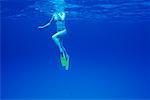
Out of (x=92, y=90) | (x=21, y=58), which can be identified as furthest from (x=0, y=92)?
(x=92, y=90)

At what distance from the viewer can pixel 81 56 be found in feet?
121

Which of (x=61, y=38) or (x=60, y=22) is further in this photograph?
(x=60, y=22)

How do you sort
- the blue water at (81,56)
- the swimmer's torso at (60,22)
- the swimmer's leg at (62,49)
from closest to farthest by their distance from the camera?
the swimmer's leg at (62,49), the swimmer's torso at (60,22), the blue water at (81,56)

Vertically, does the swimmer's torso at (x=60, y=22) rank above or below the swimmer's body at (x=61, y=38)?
above

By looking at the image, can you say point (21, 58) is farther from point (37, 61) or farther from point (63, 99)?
point (63, 99)

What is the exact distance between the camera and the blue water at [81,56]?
1144 inches

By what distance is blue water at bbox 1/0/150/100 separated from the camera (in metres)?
29.1

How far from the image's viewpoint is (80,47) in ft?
126

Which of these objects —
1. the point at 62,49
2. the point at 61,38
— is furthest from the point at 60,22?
the point at 62,49

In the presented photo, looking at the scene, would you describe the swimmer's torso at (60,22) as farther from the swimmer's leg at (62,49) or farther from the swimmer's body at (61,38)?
the swimmer's leg at (62,49)

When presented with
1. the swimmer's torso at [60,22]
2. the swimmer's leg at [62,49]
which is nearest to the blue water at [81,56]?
the swimmer's torso at [60,22]

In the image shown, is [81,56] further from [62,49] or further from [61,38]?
[62,49]

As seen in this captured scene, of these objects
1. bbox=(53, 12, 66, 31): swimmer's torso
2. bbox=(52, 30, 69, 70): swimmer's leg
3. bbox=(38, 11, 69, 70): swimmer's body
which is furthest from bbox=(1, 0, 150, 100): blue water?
bbox=(52, 30, 69, 70): swimmer's leg

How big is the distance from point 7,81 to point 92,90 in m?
8.09
